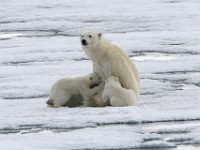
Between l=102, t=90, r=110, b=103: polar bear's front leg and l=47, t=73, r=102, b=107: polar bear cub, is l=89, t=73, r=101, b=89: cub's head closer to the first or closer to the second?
l=47, t=73, r=102, b=107: polar bear cub

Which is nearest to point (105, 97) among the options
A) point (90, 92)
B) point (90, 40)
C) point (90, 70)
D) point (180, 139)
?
point (90, 92)

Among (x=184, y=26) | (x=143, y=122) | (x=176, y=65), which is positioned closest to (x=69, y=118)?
(x=143, y=122)

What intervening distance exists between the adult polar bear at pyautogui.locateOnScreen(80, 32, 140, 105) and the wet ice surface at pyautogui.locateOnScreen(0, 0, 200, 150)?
0.29 metres

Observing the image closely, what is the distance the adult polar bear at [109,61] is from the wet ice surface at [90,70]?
0.94ft

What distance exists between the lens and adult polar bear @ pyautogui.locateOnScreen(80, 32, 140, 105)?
743 centimetres

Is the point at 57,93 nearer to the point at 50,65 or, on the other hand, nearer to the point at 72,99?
the point at 72,99

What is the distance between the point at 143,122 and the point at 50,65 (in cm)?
399

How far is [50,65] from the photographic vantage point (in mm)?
10484

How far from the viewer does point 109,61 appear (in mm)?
7500

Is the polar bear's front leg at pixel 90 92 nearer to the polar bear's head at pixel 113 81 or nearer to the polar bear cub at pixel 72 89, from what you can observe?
the polar bear cub at pixel 72 89

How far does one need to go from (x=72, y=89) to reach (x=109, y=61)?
466 mm

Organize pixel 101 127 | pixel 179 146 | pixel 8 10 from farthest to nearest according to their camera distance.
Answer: pixel 8 10
pixel 101 127
pixel 179 146

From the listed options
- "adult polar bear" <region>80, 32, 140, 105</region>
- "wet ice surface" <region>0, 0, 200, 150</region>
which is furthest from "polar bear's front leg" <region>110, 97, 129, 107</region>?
"adult polar bear" <region>80, 32, 140, 105</region>

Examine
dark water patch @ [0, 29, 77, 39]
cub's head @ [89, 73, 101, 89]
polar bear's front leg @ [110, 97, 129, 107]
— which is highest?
cub's head @ [89, 73, 101, 89]
